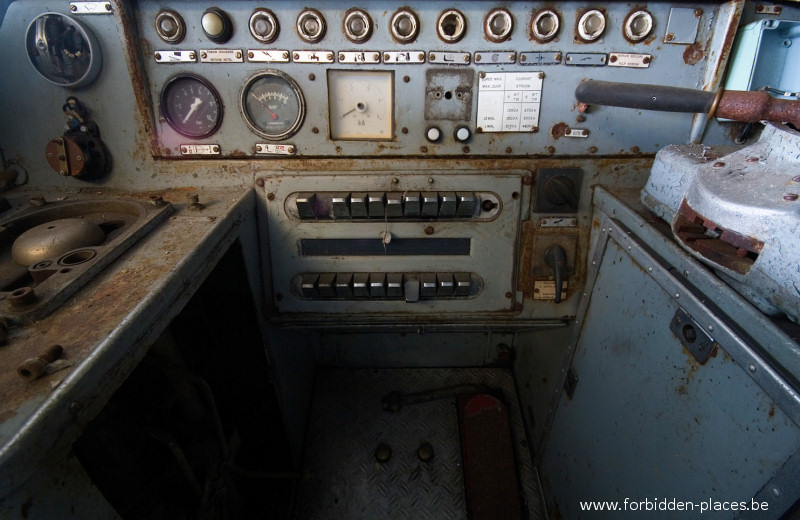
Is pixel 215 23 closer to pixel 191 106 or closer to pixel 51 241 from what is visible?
pixel 191 106

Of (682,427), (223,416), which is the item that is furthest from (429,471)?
(682,427)

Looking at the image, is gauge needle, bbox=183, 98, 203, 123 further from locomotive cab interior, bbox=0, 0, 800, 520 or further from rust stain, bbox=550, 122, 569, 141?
rust stain, bbox=550, 122, 569, 141

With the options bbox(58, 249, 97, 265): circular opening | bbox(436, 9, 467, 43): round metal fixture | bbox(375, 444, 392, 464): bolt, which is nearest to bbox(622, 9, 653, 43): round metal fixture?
bbox(436, 9, 467, 43): round metal fixture

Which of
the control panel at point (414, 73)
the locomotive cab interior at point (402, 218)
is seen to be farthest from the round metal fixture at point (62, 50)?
the control panel at point (414, 73)

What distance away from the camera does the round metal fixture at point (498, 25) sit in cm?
126

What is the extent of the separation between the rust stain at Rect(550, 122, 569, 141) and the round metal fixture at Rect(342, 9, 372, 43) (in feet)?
2.20

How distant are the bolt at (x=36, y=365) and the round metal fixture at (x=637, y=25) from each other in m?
1.62

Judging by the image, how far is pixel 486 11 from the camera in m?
1.26

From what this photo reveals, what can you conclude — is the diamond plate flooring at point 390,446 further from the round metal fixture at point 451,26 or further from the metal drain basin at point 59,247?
the round metal fixture at point 451,26

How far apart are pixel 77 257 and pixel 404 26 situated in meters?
1.09

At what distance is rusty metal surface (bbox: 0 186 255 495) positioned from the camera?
50 cm

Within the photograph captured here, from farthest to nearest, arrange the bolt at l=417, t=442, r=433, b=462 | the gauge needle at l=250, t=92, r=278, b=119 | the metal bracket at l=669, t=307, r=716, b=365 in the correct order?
the bolt at l=417, t=442, r=433, b=462 < the gauge needle at l=250, t=92, r=278, b=119 < the metal bracket at l=669, t=307, r=716, b=365

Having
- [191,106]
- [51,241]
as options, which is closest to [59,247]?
[51,241]

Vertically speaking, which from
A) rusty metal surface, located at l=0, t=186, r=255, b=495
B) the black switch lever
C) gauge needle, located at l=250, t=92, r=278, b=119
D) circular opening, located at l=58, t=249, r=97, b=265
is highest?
gauge needle, located at l=250, t=92, r=278, b=119
